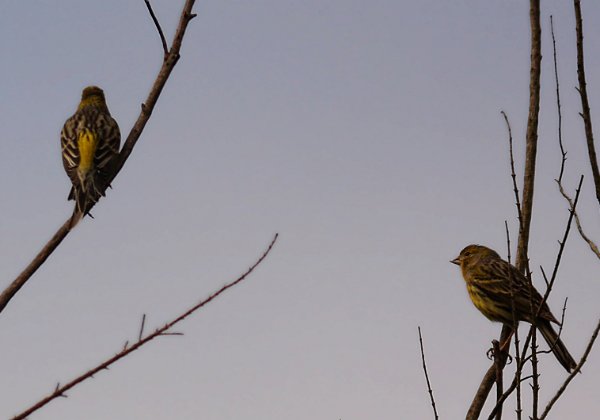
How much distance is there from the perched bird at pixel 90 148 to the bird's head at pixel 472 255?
5.01 metres

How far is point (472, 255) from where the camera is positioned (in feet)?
36.0

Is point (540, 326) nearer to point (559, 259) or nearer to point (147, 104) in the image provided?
point (559, 259)

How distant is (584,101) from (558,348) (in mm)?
3448

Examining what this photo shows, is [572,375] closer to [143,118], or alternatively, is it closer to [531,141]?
[531,141]

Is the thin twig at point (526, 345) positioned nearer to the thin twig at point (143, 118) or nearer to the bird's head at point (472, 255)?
the thin twig at point (143, 118)

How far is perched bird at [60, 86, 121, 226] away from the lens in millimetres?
6539

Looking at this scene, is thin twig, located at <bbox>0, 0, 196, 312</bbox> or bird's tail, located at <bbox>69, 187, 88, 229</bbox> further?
bird's tail, located at <bbox>69, 187, 88, 229</bbox>

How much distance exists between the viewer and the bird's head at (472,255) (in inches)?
424

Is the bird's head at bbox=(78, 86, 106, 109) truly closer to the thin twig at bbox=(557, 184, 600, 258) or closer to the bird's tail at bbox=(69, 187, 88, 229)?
the bird's tail at bbox=(69, 187, 88, 229)

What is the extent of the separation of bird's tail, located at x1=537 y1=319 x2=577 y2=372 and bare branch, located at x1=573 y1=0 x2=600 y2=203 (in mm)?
2777

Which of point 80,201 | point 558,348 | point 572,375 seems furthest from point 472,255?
point 572,375

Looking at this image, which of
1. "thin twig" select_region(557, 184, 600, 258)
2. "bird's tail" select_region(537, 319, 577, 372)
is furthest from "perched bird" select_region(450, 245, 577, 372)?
"thin twig" select_region(557, 184, 600, 258)

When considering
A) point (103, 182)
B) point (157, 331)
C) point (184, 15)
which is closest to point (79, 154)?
point (103, 182)

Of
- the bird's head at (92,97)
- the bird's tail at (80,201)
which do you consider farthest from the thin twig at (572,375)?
the bird's head at (92,97)
